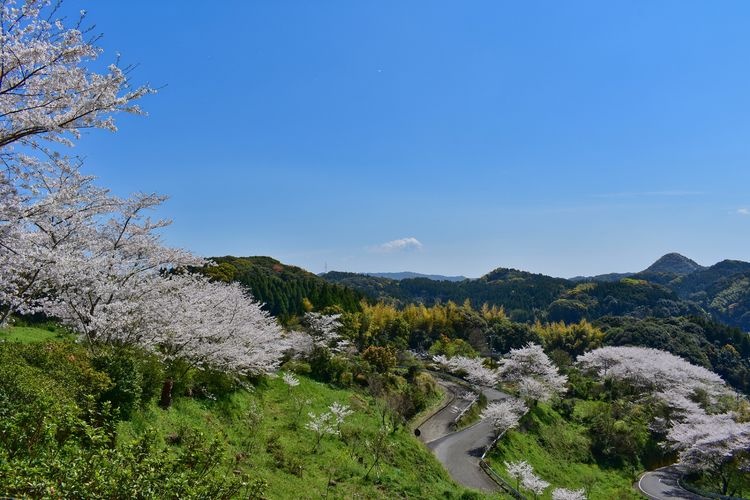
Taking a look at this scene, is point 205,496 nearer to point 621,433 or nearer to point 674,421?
point 621,433

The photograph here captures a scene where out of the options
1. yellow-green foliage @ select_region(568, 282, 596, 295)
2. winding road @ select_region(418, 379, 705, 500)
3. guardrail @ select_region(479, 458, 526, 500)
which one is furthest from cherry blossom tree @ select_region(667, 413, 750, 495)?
yellow-green foliage @ select_region(568, 282, 596, 295)

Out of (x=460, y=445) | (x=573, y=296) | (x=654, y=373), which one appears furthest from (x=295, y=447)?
(x=573, y=296)

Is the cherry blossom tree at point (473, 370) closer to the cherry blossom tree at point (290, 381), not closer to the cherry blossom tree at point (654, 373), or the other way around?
the cherry blossom tree at point (654, 373)

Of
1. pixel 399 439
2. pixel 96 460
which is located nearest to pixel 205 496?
pixel 96 460

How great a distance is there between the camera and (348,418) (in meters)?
20.2

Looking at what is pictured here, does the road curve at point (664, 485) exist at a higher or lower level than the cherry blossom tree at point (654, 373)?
lower

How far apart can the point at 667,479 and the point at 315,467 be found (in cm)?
2715

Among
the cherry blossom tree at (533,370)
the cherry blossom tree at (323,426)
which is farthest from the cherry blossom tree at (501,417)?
the cherry blossom tree at (323,426)

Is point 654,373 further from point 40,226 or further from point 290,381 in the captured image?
point 40,226

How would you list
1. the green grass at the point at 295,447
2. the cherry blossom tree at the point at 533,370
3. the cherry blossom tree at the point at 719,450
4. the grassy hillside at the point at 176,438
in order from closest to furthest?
the grassy hillside at the point at 176,438
the green grass at the point at 295,447
the cherry blossom tree at the point at 719,450
the cherry blossom tree at the point at 533,370

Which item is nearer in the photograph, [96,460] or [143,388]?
[96,460]

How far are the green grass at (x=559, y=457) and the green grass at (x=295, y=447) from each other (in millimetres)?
8571

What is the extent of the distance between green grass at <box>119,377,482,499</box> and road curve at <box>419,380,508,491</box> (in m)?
2.85

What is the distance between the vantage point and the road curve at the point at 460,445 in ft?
69.4
